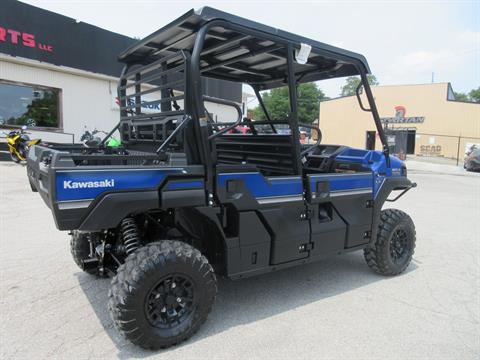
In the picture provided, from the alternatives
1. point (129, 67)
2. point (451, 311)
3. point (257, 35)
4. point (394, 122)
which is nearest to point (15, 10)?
point (129, 67)

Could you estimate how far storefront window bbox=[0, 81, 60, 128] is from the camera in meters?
12.4

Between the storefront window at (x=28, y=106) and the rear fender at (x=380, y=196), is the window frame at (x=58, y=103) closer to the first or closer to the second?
the storefront window at (x=28, y=106)

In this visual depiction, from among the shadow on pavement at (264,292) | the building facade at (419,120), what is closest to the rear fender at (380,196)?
the shadow on pavement at (264,292)

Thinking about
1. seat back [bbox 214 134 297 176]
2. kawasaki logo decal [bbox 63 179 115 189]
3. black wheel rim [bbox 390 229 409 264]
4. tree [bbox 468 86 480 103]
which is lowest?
black wheel rim [bbox 390 229 409 264]

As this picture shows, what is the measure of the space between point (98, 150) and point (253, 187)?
1803 mm

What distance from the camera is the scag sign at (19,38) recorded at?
472 inches

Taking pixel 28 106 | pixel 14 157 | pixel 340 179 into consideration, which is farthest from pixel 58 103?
pixel 340 179

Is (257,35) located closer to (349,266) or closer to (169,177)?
(169,177)

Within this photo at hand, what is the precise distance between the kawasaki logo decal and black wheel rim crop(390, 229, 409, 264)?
3.14 m

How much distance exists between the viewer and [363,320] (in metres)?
3.26

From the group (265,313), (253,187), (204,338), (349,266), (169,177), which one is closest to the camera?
(169,177)

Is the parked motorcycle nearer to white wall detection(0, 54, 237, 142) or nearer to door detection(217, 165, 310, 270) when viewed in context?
white wall detection(0, 54, 237, 142)

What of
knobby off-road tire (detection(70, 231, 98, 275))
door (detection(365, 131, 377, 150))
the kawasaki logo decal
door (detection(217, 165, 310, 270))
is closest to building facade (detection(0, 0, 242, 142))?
knobby off-road tire (detection(70, 231, 98, 275))

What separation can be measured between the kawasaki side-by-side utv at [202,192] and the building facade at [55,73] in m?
8.08
